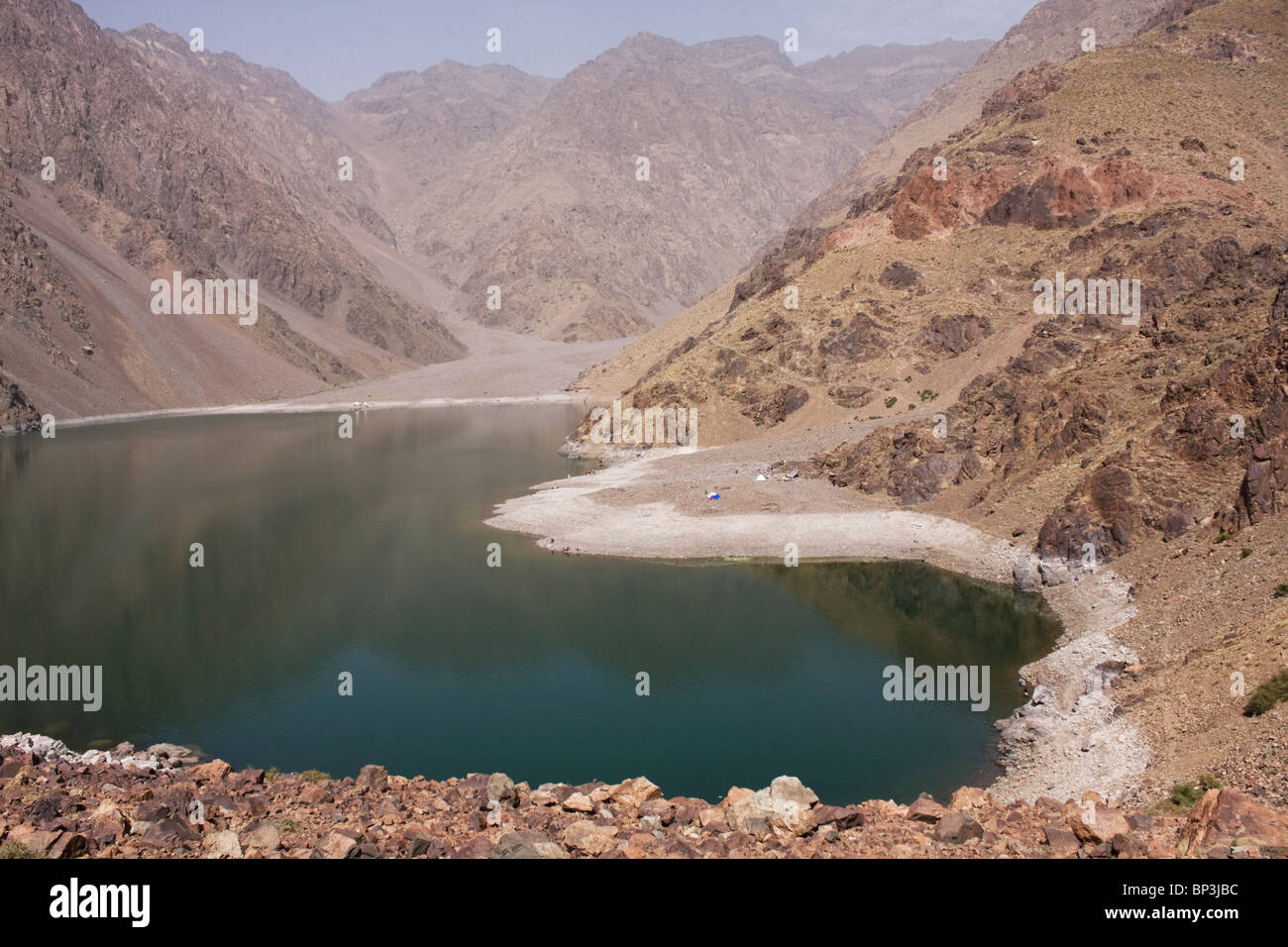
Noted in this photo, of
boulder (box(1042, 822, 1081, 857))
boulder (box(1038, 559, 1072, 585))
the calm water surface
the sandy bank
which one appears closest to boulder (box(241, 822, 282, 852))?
the calm water surface

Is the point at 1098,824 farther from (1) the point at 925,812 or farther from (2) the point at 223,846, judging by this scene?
(2) the point at 223,846

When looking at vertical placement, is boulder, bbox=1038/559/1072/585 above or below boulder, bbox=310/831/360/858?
above

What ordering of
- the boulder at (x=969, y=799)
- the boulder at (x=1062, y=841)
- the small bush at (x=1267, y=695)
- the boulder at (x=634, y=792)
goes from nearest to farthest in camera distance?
the boulder at (x=1062, y=841) → the boulder at (x=969, y=799) → the boulder at (x=634, y=792) → the small bush at (x=1267, y=695)

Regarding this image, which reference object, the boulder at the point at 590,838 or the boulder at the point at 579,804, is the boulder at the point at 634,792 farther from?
the boulder at the point at 590,838

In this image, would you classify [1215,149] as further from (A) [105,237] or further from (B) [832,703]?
(A) [105,237]

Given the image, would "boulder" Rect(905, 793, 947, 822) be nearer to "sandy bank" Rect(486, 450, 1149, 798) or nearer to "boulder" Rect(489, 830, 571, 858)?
"sandy bank" Rect(486, 450, 1149, 798)

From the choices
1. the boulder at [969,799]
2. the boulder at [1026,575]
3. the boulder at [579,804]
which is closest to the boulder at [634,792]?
the boulder at [579,804]
